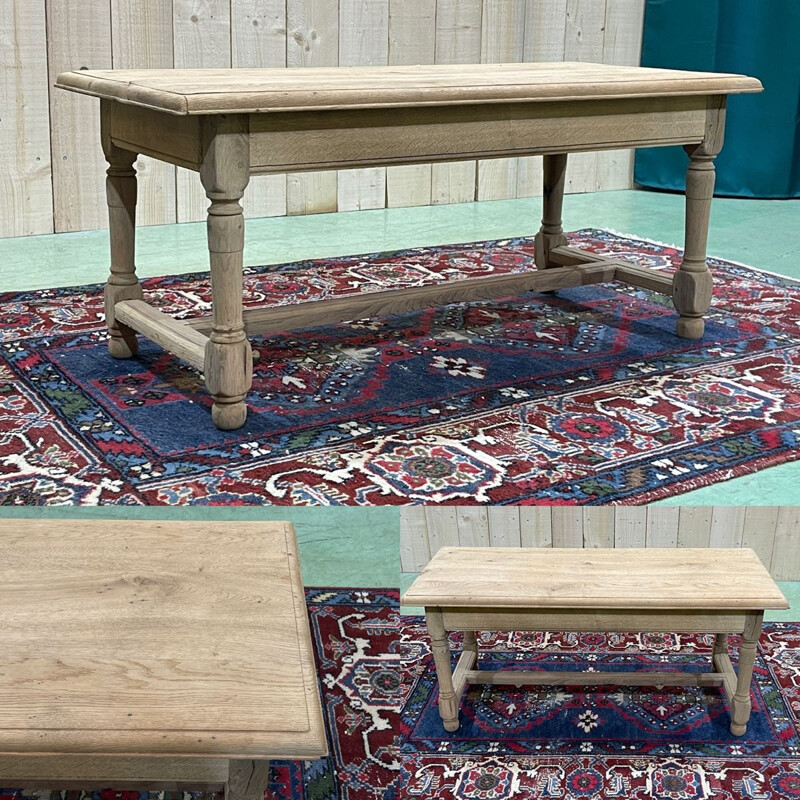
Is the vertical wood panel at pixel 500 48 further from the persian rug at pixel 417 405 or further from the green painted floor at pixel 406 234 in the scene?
the persian rug at pixel 417 405

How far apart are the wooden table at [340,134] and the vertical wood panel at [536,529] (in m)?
0.82

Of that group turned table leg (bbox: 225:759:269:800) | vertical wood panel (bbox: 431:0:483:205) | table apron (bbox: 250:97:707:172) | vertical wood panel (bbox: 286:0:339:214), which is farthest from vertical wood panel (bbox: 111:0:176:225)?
turned table leg (bbox: 225:759:269:800)

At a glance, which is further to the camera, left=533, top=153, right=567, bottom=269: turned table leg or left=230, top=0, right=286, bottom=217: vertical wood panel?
left=230, top=0, right=286, bottom=217: vertical wood panel

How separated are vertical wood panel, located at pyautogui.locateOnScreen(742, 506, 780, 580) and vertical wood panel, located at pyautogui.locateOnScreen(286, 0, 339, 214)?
→ 3111 mm

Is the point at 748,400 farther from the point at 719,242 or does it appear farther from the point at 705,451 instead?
the point at 719,242

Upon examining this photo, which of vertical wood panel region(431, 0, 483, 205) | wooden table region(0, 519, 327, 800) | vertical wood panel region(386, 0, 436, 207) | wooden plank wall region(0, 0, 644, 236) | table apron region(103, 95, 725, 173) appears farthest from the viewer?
vertical wood panel region(431, 0, 483, 205)

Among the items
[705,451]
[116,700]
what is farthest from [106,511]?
[705,451]

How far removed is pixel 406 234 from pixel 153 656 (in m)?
4.03

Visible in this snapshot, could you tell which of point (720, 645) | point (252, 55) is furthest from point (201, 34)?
point (720, 645)

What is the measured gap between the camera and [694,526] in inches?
126

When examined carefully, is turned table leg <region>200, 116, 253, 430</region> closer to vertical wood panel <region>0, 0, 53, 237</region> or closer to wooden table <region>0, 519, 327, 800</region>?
wooden table <region>0, 519, 327, 800</region>

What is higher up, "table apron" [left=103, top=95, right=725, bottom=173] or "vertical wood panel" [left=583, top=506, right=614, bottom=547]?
"table apron" [left=103, top=95, right=725, bottom=173]

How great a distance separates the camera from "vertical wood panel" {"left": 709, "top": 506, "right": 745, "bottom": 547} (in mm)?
3135

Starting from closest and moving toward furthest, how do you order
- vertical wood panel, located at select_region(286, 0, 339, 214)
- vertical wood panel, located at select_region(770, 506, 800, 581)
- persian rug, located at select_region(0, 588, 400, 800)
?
persian rug, located at select_region(0, 588, 400, 800) → vertical wood panel, located at select_region(770, 506, 800, 581) → vertical wood panel, located at select_region(286, 0, 339, 214)
